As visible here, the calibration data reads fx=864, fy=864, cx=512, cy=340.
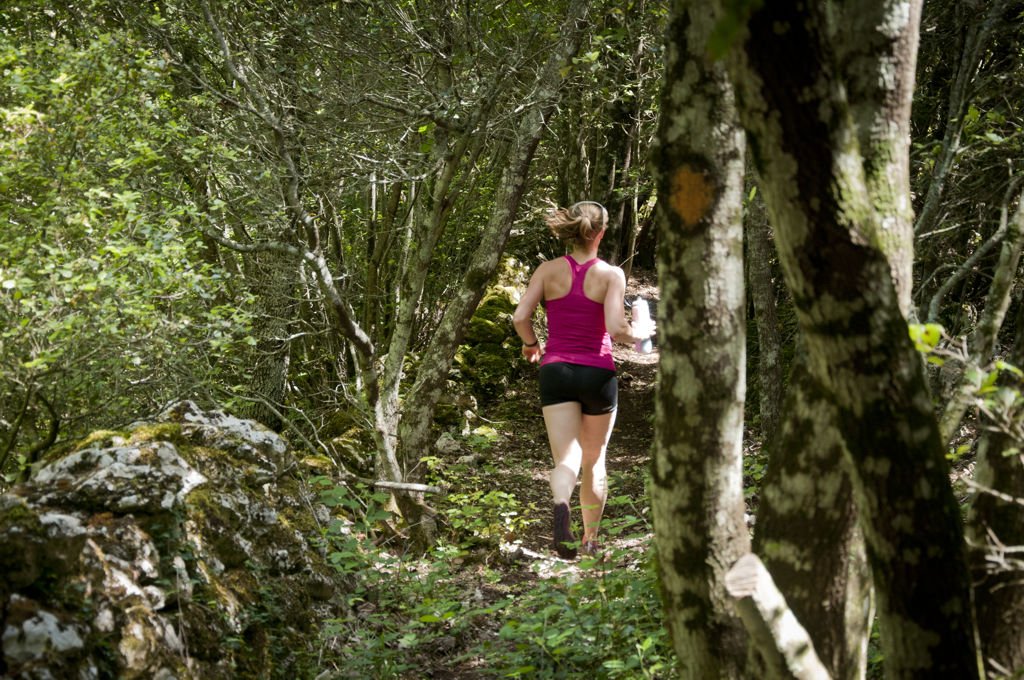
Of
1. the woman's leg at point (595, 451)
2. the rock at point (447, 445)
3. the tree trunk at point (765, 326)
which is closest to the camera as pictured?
the woman's leg at point (595, 451)

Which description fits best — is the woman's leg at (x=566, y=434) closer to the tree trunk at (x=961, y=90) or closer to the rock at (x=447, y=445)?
the tree trunk at (x=961, y=90)

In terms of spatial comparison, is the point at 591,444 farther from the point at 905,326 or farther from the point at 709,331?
the point at 905,326

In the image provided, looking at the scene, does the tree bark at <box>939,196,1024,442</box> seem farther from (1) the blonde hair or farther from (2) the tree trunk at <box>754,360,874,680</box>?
(1) the blonde hair

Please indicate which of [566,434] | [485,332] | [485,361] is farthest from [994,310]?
[485,332]

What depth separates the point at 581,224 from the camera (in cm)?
557

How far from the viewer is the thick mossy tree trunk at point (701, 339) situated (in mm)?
2348

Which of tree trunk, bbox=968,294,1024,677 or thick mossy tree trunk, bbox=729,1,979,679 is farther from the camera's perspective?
tree trunk, bbox=968,294,1024,677

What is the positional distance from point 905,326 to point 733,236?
25.6 inches

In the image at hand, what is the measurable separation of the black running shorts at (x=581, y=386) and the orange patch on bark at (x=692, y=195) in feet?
10.5

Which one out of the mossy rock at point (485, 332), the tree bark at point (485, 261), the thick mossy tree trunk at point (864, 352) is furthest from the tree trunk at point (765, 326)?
the thick mossy tree trunk at point (864, 352)

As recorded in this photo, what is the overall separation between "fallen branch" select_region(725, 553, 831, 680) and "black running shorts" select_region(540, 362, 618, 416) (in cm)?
329

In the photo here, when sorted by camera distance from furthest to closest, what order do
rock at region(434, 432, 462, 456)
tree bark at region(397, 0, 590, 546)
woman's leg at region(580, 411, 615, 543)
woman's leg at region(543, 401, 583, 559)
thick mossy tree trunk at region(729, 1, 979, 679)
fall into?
1. rock at region(434, 432, 462, 456)
2. tree bark at region(397, 0, 590, 546)
3. woman's leg at region(580, 411, 615, 543)
4. woman's leg at region(543, 401, 583, 559)
5. thick mossy tree trunk at region(729, 1, 979, 679)

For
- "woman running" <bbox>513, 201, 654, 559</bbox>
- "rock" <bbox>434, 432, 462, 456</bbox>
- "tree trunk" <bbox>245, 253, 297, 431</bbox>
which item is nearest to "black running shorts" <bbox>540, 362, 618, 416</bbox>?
"woman running" <bbox>513, 201, 654, 559</bbox>

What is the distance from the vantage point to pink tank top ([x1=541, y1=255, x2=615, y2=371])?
5570mm
